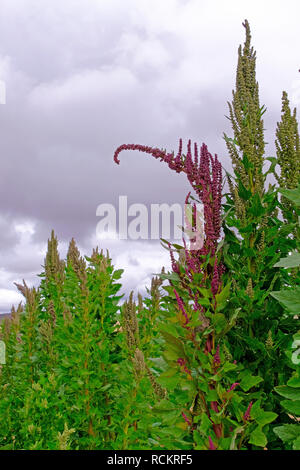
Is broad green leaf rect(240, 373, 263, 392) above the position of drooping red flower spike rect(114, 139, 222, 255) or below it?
below

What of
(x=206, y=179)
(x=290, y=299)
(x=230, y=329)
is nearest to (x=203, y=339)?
(x=230, y=329)

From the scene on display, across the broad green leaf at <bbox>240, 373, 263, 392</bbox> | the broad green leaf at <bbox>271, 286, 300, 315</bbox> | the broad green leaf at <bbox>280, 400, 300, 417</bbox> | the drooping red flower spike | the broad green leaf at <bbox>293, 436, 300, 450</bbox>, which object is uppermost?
the drooping red flower spike

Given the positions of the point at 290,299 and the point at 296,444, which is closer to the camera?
the point at 296,444

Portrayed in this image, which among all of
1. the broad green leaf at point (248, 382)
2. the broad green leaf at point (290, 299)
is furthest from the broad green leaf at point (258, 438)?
the broad green leaf at point (290, 299)

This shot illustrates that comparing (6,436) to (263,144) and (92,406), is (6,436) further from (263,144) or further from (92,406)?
(263,144)

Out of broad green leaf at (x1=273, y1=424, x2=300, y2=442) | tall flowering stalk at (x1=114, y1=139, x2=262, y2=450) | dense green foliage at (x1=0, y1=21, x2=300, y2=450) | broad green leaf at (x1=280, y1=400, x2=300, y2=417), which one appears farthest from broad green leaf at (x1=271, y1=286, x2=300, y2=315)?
broad green leaf at (x1=273, y1=424, x2=300, y2=442)

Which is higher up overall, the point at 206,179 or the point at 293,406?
the point at 206,179

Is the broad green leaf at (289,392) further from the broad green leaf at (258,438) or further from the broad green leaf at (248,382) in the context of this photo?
the broad green leaf at (258,438)

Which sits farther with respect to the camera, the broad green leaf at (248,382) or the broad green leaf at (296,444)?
the broad green leaf at (248,382)
